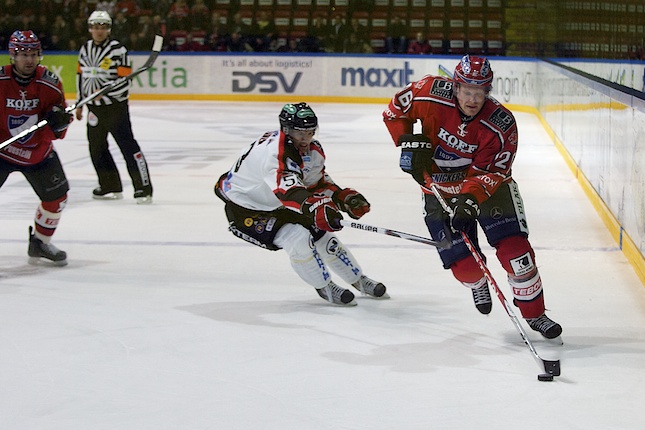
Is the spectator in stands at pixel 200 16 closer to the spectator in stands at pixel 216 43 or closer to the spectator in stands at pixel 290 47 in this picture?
the spectator in stands at pixel 216 43

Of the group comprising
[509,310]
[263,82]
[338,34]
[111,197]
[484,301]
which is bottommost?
[263,82]

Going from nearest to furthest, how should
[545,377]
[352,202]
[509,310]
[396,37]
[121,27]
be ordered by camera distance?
[545,377] → [509,310] → [352,202] → [396,37] → [121,27]

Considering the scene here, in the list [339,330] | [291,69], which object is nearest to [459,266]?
[339,330]

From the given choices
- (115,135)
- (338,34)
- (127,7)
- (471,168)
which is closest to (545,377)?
(471,168)

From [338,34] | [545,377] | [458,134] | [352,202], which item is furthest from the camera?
[338,34]

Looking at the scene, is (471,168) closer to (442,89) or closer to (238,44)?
(442,89)

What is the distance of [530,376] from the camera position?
3424mm

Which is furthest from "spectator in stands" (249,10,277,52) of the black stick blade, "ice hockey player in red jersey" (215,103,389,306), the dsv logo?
the black stick blade

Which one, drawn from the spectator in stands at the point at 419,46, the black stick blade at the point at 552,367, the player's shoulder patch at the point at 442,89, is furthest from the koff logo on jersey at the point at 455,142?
the spectator in stands at the point at 419,46

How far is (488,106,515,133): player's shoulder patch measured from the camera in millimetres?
3879

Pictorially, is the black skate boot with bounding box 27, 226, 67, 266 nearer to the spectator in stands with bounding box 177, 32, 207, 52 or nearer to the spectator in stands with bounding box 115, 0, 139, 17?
the spectator in stands with bounding box 177, 32, 207, 52

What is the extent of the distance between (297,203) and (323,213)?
0.13 m

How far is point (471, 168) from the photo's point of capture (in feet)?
13.0

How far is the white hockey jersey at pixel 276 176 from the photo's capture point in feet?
13.4
